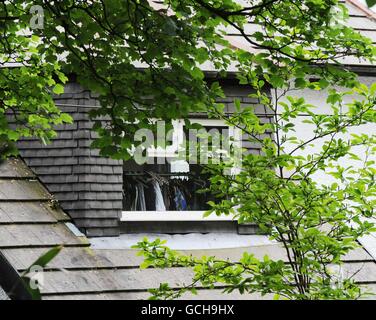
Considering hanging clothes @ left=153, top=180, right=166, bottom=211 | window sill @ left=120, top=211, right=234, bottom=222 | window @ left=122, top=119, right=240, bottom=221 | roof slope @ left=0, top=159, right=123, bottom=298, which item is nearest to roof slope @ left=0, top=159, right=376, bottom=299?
roof slope @ left=0, top=159, right=123, bottom=298

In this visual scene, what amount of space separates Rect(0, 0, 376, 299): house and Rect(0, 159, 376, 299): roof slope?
10 mm

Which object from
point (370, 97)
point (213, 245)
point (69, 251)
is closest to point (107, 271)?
point (69, 251)

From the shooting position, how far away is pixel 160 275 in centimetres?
686

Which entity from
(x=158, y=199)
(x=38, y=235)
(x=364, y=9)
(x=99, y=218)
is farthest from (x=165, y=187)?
(x=364, y=9)

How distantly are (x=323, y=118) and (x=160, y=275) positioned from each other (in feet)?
9.30

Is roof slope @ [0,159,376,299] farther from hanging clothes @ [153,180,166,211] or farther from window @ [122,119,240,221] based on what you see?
hanging clothes @ [153,180,166,211]

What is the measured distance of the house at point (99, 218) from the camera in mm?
6766

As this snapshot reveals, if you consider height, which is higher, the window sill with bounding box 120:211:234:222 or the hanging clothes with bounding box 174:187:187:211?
the hanging clothes with bounding box 174:187:187:211

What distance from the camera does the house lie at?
22.2 feet

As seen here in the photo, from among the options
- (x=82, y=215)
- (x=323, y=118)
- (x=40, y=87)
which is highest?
(x=40, y=87)

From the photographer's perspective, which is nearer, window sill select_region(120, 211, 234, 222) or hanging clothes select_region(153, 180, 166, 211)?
window sill select_region(120, 211, 234, 222)

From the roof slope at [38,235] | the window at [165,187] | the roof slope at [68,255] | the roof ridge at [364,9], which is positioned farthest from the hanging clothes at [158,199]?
the roof ridge at [364,9]

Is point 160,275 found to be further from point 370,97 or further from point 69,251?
point 370,97

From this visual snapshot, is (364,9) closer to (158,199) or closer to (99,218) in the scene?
(158,199)
